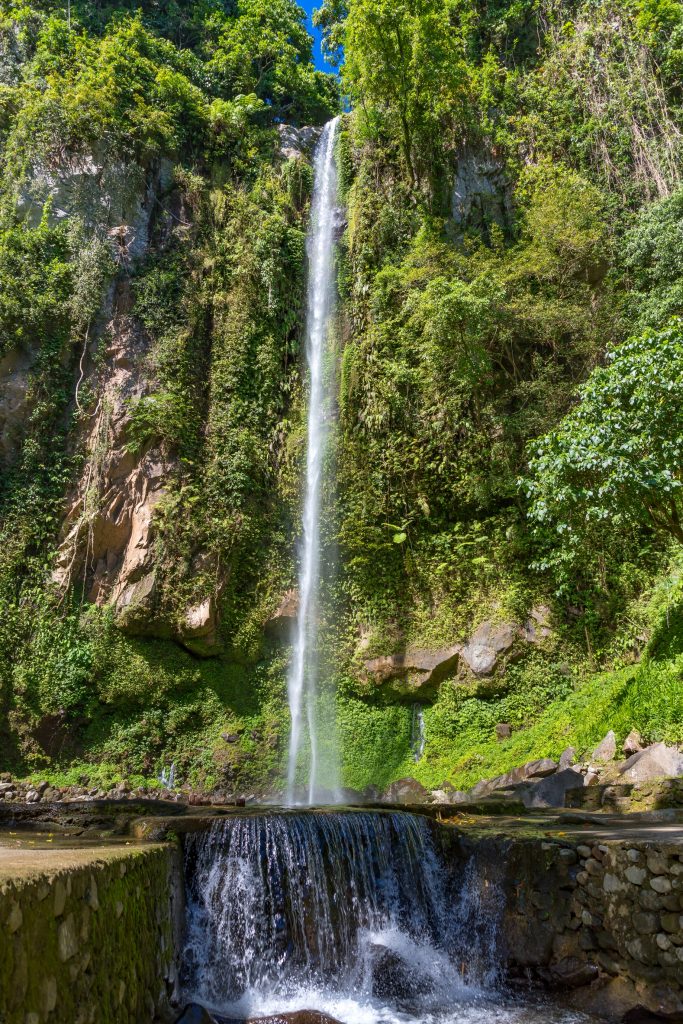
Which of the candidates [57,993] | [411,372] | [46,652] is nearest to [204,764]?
[46,652]

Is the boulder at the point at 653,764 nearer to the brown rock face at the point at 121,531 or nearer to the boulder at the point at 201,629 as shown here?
the boulder at the point at 201,629

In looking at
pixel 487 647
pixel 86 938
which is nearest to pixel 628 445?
pixel 487 647

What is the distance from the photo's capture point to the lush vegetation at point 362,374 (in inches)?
478

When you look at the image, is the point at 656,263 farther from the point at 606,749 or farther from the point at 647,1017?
the point at 647,1017

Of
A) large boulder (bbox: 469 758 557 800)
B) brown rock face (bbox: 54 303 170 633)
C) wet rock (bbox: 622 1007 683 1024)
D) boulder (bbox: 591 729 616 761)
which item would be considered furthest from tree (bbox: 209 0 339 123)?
wet rock (bbox: 622 1007 683 1024)

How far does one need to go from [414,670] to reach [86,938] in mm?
10131

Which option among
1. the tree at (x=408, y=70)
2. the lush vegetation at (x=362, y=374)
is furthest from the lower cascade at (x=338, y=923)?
the tree at (x=408, y=70)

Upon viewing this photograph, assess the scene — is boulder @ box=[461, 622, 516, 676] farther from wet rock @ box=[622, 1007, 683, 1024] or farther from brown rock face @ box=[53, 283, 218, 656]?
wet rock @ box=[622, 1007, 683, 1024]

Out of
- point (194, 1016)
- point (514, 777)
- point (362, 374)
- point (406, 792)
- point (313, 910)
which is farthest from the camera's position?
point (362, 374)

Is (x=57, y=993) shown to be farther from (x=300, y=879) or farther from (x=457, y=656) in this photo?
(x=457, y=656)

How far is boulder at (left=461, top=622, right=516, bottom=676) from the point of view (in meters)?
12.3

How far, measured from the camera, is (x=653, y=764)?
8.30m

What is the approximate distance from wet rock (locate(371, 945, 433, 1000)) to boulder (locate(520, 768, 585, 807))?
3642mm

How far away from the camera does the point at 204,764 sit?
42.6 ft
